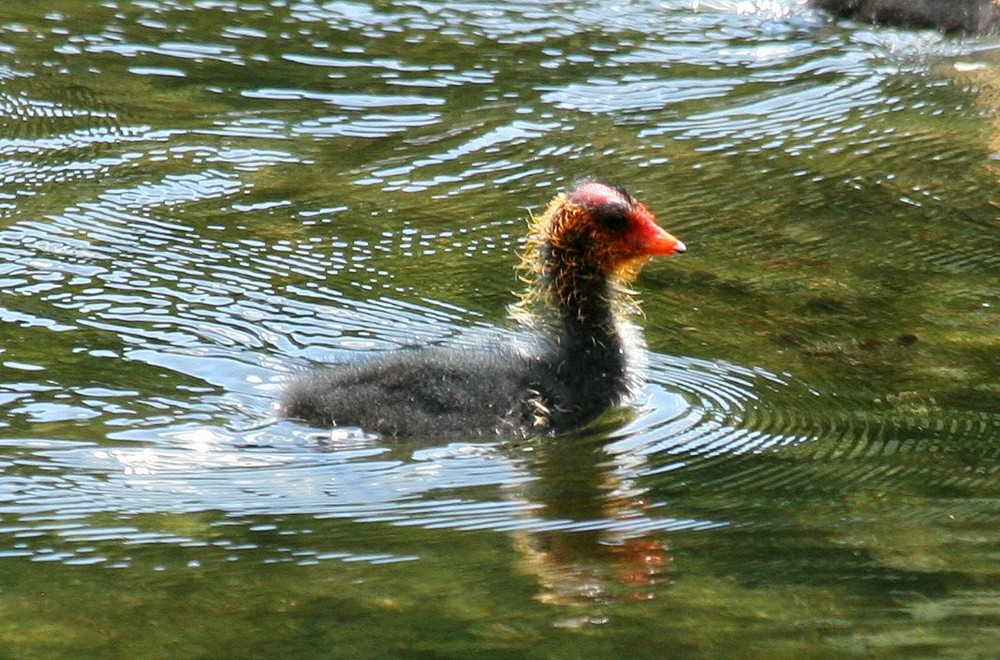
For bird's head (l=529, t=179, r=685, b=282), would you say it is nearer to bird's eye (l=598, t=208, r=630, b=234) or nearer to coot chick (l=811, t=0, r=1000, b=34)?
bird's eye (l=598, t=208, r=630, b=234)

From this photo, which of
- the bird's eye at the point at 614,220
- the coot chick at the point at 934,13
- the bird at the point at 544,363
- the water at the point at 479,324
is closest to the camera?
the water at the point at 479,324

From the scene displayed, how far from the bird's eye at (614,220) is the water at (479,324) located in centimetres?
55

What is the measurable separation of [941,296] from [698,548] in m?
2.65

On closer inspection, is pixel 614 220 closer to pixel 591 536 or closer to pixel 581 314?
pixel 581 314

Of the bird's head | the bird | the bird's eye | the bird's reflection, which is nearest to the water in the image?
the bird's reflection

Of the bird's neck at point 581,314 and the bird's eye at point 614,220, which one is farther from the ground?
the bird's eye at point 614,220

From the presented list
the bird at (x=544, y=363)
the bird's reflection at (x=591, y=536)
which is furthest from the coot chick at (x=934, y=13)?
the bird's reflection at (x=591, y=536)

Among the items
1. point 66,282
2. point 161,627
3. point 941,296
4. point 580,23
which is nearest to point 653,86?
point 580,23

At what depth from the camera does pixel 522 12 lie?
425 inches

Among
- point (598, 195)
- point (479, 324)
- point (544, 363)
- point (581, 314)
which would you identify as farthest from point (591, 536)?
point (479, 324)

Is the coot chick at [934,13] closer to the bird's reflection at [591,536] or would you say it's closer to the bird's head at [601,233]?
the bird's head at [601,233]

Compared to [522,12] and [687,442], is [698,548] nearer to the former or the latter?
[687,442]

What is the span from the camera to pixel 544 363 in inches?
246

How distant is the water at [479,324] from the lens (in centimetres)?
428
